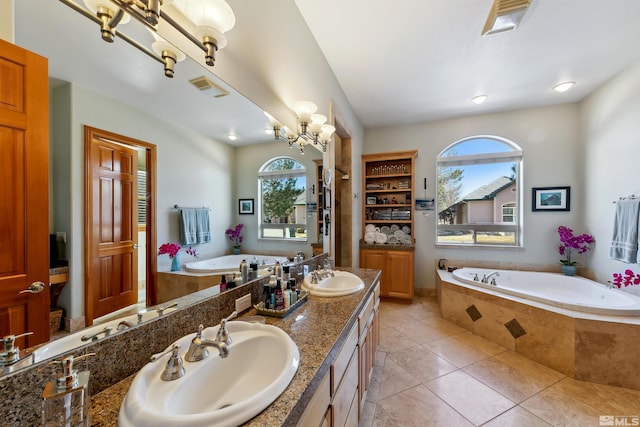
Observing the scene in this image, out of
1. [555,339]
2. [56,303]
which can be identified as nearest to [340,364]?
[56,303]

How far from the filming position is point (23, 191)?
23.0 inches

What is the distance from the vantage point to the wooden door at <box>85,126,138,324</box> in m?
0.74

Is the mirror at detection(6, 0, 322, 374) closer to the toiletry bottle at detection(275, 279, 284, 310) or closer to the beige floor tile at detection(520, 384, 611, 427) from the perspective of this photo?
the toiletry bottle at detection(275, 279, 284, 310)

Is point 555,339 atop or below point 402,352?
atop

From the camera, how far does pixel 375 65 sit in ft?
8.46

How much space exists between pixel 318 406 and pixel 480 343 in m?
2.50

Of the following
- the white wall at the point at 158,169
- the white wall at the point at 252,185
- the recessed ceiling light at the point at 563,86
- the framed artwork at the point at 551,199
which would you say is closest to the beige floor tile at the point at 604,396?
the framed artwork at the point at 551,199

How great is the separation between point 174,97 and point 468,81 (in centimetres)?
313

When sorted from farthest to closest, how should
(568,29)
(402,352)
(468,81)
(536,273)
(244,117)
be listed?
(536,273) < (468,81) < (402,352) < (568,29) < (244,117)

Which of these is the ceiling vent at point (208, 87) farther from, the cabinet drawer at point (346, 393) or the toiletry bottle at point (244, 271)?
the cabinet drawer at point (346, 393)

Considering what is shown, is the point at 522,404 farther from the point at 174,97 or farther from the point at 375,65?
the point at 375,65

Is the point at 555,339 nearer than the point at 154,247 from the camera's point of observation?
No

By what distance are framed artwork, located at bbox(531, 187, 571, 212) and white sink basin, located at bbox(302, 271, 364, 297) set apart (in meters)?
3.26

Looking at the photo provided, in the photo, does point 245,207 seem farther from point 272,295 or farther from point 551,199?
point 551,199
